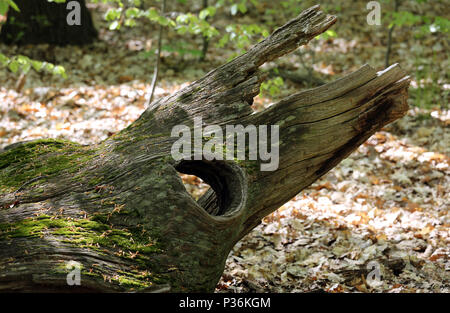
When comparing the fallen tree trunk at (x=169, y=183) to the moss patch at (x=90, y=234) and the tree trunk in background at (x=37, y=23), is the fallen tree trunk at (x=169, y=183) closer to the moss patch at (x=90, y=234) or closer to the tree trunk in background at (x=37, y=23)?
the moss patch at (x=90, y=234)

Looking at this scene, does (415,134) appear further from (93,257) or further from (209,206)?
(93,257)

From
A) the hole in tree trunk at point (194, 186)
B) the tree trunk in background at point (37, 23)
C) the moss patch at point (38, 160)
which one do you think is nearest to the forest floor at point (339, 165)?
the hole in tree trunk at point (194, 186)

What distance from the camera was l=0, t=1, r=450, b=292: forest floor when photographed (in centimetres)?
397

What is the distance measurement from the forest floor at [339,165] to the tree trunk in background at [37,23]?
0.74ft

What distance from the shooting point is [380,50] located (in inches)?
345

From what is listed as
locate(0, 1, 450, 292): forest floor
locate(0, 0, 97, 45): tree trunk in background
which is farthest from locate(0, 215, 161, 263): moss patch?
locate(0, 0, 97, 45): tree trunk in background

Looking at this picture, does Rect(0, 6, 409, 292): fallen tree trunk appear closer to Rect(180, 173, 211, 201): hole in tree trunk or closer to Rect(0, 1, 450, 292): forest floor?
Rect(0, 1, 450, 292): forest floor

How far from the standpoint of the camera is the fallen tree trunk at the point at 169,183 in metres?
2.57

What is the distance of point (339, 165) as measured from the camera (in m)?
6.14

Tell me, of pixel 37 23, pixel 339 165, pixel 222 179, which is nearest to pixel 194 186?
pixel 339 165

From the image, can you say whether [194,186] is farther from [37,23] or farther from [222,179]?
[37,23]

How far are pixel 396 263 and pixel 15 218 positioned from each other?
3.22m
